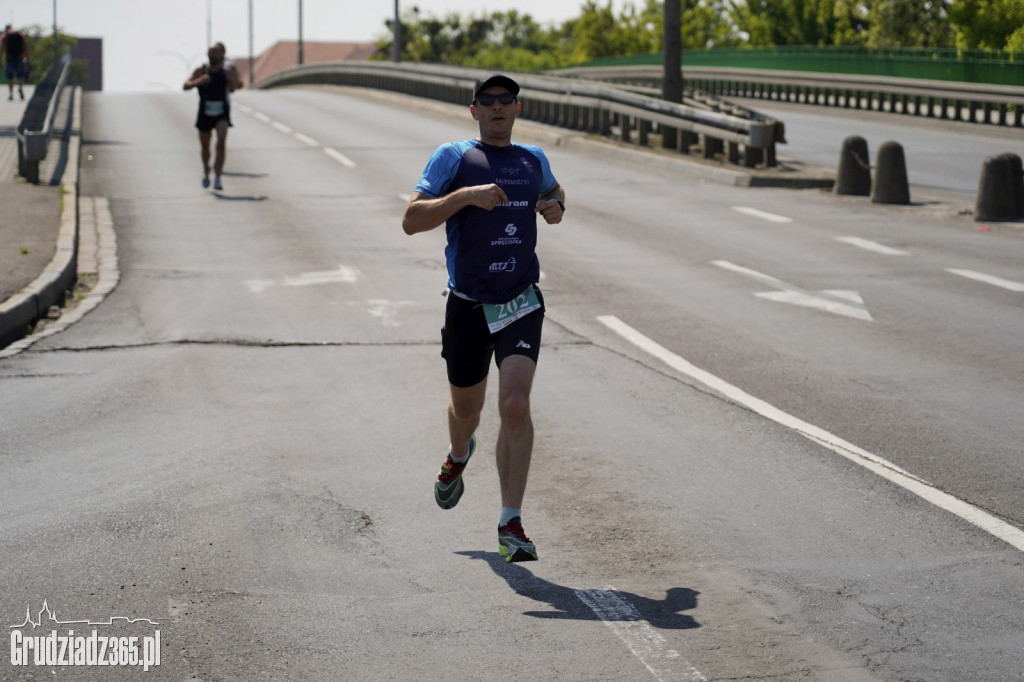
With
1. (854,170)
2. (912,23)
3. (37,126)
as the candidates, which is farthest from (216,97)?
(912,23)

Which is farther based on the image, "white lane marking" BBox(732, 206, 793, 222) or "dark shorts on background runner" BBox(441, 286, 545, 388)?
"white lane marking" BBox(732, 206, 793, 222)

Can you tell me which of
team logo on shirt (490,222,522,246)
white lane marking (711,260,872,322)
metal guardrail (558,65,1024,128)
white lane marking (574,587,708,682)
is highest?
metal guardrail (558,65,1024,128)

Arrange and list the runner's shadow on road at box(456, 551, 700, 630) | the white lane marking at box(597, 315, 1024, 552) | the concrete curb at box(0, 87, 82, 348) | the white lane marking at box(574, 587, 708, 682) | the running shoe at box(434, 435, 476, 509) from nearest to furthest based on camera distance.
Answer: the white lane marking at box(574, 587, 708, 682), the runner's shadow on road at box(456, 551, 700, 630), the white lane marking at box(597, 315, 1024, 552), the running shoe at box(434, 435, 476, 509), the concrete curb at box(0, 87, 82, 348)

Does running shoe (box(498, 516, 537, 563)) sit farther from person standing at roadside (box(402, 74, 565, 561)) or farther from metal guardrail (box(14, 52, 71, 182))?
metal guardrail (box(14, 52, 71, 182))

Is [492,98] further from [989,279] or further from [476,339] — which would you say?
[989,279]

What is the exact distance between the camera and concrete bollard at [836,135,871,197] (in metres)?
20.5

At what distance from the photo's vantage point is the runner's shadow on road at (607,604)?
203 inches

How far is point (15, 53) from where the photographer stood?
35031 mm

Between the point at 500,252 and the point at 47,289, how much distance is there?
7.29 metres

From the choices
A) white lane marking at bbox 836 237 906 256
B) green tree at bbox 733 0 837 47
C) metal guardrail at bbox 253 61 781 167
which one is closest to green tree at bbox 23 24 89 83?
green tree at bbox 733 0 837 47

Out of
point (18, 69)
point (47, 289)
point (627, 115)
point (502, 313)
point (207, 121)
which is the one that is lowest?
point (47, 289)

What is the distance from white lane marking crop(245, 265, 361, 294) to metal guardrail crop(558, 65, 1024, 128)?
851 inches

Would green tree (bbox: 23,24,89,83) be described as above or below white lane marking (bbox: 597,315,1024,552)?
above

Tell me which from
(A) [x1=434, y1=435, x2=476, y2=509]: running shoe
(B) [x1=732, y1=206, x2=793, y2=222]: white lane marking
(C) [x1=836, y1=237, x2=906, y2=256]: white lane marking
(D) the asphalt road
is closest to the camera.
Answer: (D) the asphalt road
